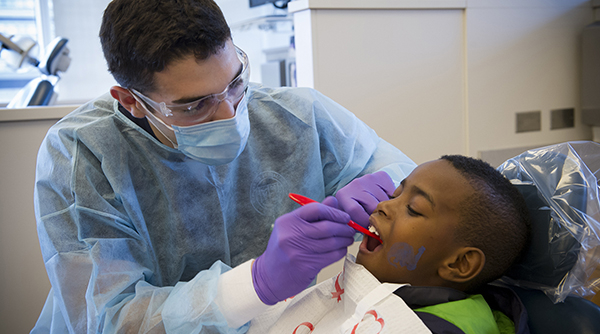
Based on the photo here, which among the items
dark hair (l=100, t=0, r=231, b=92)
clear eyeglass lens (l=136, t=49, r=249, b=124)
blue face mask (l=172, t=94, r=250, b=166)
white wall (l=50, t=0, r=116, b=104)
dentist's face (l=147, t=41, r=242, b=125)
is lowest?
blue face mask (l=172, t=94, r=250, b=166)

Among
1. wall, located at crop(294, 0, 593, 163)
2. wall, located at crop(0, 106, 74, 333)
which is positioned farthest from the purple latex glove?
wall, located at crop(0, 106, 74, 333)

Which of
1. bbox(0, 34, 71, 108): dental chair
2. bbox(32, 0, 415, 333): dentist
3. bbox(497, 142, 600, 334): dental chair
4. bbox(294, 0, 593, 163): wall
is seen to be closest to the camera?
bbox(497, 142, 600, 334): dental chair

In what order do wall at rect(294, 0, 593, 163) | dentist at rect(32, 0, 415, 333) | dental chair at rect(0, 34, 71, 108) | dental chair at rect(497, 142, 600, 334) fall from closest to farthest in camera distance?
dental chair at rect(497, 142, 600, 334)
dentist at rect(32, 0, 415, 333)
wall at rect(294, 0, 593, 163)
dental chair at rect(0, 34, 71, 108)

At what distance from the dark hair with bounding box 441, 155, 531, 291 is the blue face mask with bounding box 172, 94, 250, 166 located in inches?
23.2

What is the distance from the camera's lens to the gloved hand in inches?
38.7

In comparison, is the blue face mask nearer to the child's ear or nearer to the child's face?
the child's face

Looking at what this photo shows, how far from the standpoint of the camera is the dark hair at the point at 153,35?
1.03 meters

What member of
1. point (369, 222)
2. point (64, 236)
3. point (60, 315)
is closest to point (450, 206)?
point (369, 222)

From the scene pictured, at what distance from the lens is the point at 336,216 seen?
1054mm

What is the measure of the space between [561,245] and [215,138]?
0.86 metres

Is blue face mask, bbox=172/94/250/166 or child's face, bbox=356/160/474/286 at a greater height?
blue face mask, bbox=172/94/250/166

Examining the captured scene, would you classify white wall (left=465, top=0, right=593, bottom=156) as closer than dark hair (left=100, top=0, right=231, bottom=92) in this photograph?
No

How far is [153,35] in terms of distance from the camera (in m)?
1.02

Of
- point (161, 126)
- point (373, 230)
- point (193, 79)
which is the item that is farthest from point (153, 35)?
point (373, 230)
